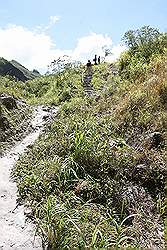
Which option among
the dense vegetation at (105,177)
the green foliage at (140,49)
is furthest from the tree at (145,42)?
the dense vegetation at (105,177)

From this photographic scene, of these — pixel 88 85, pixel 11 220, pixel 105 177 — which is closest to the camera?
pixel 11 220

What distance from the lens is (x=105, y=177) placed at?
7914mm

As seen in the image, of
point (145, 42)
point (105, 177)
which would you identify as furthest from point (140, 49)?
point (105, 177)

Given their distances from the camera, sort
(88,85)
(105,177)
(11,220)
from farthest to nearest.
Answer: (88,85)
(105,177)
(11,220)

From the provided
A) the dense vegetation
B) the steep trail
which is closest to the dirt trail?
the dense vegetation

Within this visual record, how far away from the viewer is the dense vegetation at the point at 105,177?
19.4 ft

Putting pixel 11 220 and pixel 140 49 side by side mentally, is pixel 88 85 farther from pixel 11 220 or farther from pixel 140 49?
pixel 11 220

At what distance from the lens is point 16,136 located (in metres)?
12.3

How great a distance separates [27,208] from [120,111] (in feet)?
17.7

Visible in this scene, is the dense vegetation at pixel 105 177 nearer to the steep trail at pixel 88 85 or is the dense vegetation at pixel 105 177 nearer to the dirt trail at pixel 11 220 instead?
the dirt trail at pixel 11 220

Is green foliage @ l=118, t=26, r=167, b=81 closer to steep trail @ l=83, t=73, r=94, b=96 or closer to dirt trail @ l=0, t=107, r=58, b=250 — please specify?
steep trail @ l=83, t=73, r=94, b=96

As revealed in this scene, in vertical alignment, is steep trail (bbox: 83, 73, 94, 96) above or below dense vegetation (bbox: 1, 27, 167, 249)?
above

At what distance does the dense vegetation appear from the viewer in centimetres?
591

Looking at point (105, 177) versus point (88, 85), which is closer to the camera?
point (105, 177)
